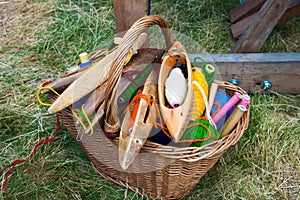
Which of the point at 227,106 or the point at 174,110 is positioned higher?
the point at 174,110

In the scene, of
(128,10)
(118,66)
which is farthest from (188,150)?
(128,10)

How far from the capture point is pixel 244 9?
7.29 ft

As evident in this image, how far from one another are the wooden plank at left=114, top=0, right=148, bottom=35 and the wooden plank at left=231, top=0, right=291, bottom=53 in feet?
2.03

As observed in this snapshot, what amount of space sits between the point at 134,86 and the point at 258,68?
2.45ft

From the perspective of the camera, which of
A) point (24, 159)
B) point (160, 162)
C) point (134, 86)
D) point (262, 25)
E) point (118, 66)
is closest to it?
point (118, 66)

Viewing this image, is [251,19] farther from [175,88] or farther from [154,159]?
[154,159]

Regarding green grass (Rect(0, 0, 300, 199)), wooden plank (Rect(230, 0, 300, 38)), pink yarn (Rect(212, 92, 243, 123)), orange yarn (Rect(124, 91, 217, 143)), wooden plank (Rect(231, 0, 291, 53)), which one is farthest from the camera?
wooden plank (Rect(230, 0, 300, 38))

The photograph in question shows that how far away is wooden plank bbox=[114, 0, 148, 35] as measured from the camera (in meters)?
1.37

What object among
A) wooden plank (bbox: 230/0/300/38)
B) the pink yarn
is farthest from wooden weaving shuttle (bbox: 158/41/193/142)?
wooden plank (bbox: 230/0/300/38)

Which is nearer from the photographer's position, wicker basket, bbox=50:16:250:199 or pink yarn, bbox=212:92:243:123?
wicker basket, bbox=50:16:250:199

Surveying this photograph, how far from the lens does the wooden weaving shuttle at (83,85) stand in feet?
4.06

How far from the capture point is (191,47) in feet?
6.96

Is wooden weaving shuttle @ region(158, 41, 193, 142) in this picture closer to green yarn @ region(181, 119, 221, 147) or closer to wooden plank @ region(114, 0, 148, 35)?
green yarn @ region(181, 119, 221, 147)

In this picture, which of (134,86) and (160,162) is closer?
(160,162)
